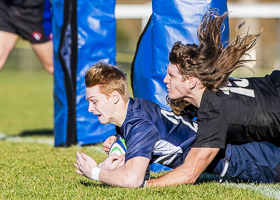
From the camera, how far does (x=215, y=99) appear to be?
10.6 ft

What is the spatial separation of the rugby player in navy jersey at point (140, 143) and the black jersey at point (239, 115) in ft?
0.59

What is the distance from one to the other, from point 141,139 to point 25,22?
3.74m

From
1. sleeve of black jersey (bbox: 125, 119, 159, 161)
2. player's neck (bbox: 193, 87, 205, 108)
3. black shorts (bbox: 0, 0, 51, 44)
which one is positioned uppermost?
black shorts (bbox: 0, 0, 51, 44)

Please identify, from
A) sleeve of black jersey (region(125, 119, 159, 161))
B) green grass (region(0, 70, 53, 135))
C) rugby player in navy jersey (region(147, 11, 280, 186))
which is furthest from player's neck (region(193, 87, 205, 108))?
green grass (region(0, 70, 53, 135))

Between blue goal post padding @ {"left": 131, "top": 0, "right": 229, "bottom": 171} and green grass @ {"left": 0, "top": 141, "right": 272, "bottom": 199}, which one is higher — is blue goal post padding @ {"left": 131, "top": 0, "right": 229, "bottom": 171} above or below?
above

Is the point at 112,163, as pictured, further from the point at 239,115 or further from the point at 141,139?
the point at 239,115

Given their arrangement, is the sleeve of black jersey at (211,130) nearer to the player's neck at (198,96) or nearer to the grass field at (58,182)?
the player's neck at (198,96)

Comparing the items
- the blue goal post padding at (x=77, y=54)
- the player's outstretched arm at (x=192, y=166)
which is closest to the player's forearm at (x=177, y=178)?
the player's outstretched arm at (x=192, y=166)

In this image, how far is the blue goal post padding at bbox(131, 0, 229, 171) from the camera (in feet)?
13.2

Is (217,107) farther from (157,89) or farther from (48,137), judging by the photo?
(48,137)

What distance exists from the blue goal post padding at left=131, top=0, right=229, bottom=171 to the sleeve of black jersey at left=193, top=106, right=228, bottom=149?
3.39ft

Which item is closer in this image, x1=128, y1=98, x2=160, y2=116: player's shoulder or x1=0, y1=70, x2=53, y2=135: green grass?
x1=128, y1=98, x2=160, y2=116: player's shoulder

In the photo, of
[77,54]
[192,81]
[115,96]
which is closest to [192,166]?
[192,81]

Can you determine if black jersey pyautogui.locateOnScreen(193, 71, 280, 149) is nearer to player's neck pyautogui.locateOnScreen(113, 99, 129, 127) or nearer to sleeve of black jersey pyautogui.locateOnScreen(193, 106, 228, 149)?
sleeve of black jersey pyautogui.locateOnScreen(193, 106, 228, 149)
